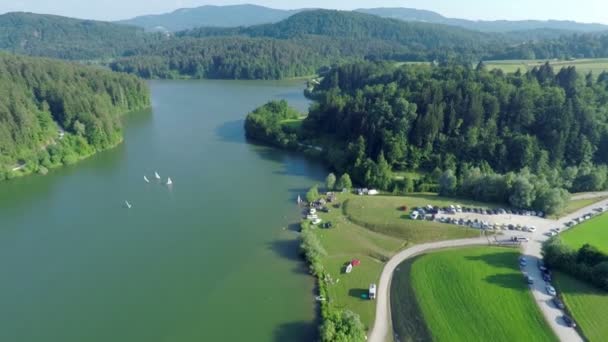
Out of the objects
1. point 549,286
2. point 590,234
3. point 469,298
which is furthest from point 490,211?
point 469,298

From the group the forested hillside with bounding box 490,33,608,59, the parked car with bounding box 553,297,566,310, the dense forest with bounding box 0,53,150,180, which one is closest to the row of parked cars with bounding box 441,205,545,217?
the parked car with bounding box 553,297,566,310

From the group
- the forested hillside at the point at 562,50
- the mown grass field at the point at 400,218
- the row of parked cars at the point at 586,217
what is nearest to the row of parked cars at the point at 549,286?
the mown grass field at the point at 400,218

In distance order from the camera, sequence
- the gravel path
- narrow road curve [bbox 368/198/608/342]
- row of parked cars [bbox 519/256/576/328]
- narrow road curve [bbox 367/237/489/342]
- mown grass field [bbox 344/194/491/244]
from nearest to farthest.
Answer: narrow road curve [bbox 368/198/608/342] < row of parked cars [bbox 519/256/576/328] < narrow road curve [bbox 367/237/489/342] < mown grass field [bbox 344/194/491/244] < the gravel path

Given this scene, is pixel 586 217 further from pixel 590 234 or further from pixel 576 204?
pixel 590 234

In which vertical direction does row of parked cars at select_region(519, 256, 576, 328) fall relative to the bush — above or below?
below

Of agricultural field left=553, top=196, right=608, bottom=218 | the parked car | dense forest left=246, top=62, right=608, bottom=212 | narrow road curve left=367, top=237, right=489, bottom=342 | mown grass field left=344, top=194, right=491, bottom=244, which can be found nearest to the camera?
narrow road curve left=367, top=237, right=489, bottom=342

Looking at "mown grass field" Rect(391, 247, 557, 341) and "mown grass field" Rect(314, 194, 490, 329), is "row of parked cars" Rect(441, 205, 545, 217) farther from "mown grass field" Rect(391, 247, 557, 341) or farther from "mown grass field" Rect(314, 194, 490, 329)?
"mown grass field" Rect(391, 247, 557, 341)
